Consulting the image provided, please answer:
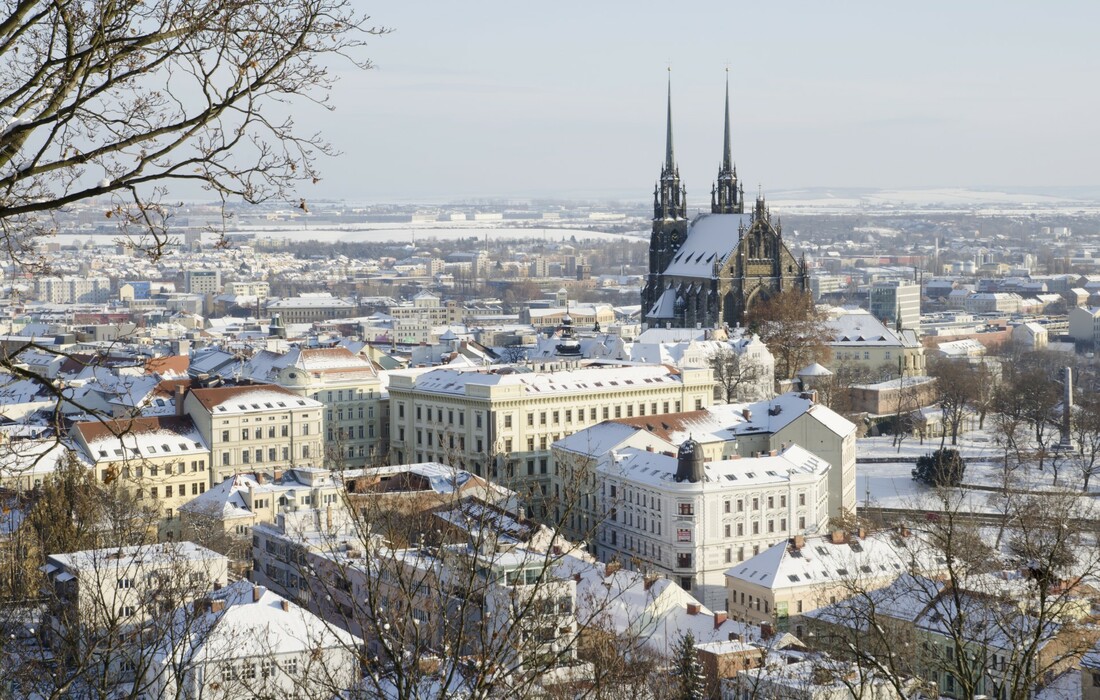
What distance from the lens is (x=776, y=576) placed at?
4703 centimetres

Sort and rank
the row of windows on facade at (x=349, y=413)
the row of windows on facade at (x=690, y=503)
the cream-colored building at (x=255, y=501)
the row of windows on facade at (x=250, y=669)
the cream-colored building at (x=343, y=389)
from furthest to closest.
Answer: the row of windows on facade at (x=349, y=413) < the cream-colored building at (x=343, y=389) < the row of windows on facade at (x=690, y=503) < the cream-colored building at (x=255, y=501) < the row of windows on facade at (x=250, y=669)

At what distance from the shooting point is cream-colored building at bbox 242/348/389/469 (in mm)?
74688

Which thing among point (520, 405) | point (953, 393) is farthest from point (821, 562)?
point (953, 393)

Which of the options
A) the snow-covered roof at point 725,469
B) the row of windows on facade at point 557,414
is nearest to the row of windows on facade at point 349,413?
the row of windows on facade at point 557,414

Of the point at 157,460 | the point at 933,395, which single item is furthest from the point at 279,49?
the point at 933,395

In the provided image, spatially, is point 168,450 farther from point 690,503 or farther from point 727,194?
point 727,194

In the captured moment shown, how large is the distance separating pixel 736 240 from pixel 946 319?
287 feet

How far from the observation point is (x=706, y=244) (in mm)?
108500

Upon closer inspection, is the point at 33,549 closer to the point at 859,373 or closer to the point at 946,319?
the point at 859,373

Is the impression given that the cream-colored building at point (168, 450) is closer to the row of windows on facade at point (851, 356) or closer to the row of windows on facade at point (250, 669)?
the row of windows on facade at point (250, 669)

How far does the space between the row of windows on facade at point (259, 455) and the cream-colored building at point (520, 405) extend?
13.1 feet

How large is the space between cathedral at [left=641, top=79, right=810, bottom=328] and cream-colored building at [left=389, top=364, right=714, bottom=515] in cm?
2597

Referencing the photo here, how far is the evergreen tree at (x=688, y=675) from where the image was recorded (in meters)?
29.1

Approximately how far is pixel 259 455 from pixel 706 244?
150ft
